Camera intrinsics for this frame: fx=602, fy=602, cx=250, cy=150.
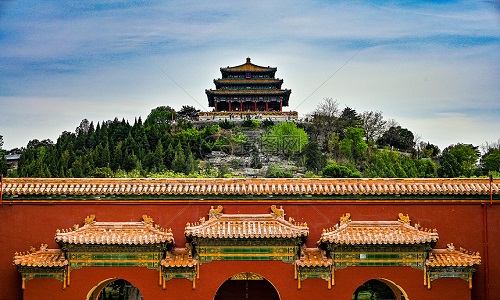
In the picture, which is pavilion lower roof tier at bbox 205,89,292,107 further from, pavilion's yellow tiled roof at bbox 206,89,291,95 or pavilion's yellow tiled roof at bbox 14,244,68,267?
pavilion's yellow tiled roof at bbox 14,244,68,267

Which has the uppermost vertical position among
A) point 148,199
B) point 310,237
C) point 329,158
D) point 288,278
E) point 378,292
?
point 329,158

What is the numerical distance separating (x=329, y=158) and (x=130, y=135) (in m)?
13.5

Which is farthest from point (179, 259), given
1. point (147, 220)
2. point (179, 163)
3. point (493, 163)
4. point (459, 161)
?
point (493, 163)

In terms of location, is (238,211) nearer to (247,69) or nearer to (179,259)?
(179,259)

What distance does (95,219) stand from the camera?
511 inches

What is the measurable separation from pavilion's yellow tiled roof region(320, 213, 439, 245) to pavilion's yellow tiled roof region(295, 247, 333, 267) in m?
0.37

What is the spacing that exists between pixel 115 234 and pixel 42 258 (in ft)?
5.03

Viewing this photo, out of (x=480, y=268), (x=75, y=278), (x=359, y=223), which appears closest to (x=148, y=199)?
(x=75, y=278)

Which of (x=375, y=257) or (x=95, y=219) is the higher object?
(x=95, y=219)

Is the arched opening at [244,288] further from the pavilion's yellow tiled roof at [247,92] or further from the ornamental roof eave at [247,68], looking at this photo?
the ornamental roof eave at [247,68]

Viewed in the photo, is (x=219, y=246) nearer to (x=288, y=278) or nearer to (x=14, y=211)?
(x=288, y=278)

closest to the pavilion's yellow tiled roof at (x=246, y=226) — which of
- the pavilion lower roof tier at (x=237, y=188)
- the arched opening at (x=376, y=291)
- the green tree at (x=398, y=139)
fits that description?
the pavilion lower roof tier at (x=237, y=188)

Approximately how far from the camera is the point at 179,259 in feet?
40.4

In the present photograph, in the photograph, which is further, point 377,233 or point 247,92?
point 247,92
